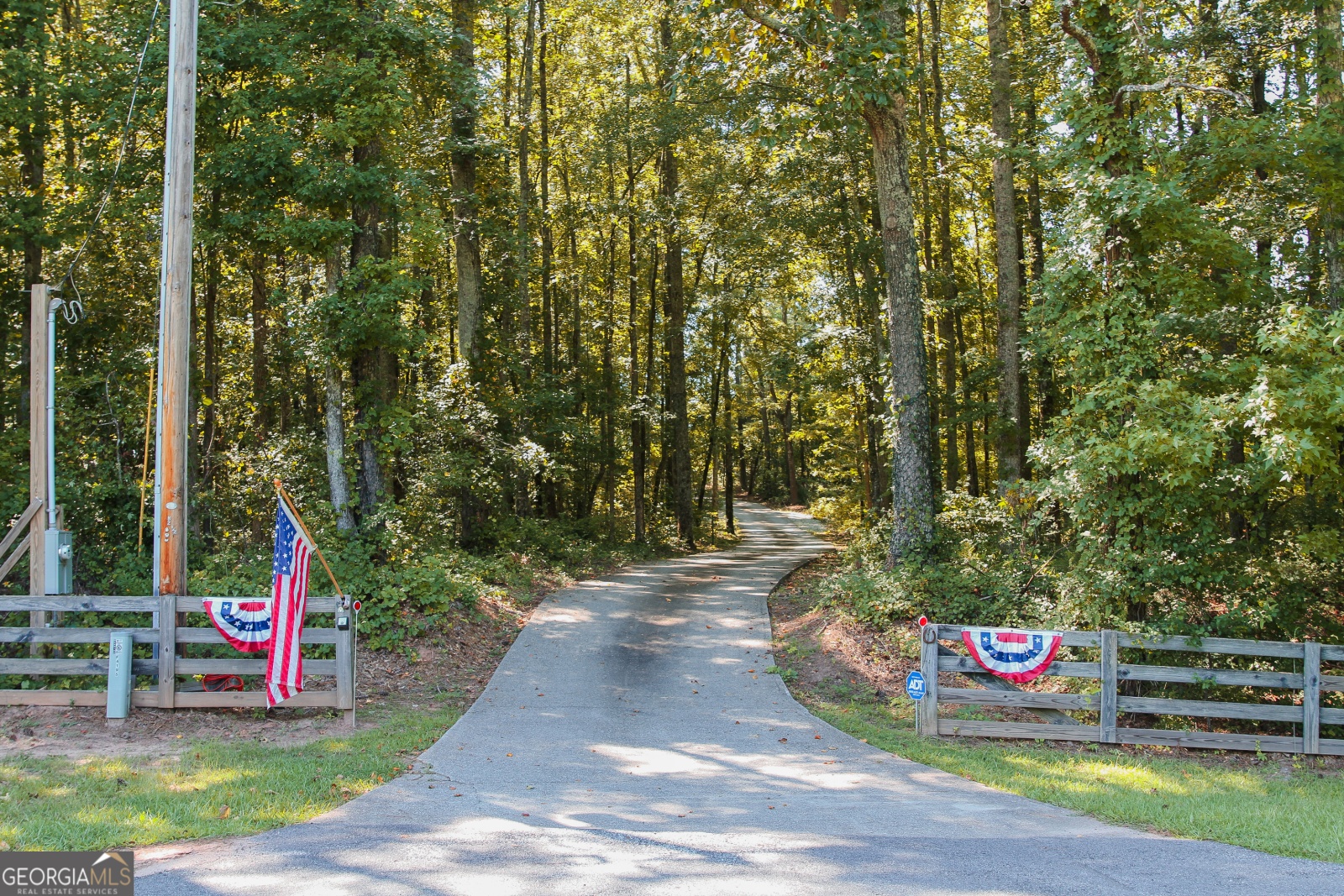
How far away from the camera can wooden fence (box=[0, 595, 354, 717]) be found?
8.25 m

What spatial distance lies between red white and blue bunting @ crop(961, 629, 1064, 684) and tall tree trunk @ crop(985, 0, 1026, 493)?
22.5ft

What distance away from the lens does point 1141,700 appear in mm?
8531

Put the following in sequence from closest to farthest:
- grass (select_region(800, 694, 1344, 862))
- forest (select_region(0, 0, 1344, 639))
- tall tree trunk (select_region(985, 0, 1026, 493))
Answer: grass (select_region(800, 694, 1344, 862))
forest (select_region(0, 0, 1344, 639))
tall tree trunk (select_region(985, 0, 1026, 493))

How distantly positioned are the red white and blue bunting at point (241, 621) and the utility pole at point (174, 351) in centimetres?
48

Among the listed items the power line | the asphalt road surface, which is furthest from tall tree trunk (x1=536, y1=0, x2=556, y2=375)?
the asphalt road surface

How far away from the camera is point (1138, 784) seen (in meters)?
7.03

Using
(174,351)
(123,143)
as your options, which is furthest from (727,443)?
(174,351)

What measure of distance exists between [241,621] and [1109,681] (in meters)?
8.75

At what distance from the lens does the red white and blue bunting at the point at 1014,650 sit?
850cm

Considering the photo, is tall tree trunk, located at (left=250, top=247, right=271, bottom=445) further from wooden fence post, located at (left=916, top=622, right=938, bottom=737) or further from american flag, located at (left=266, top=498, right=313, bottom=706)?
wooden fence post, located at (left=916, top=622, right=938, bottom=737)

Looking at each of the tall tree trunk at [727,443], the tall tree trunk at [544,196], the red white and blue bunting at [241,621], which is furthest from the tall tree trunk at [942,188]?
the red white and blue bunting at [241,621]

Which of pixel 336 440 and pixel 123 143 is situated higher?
pixel 123 143

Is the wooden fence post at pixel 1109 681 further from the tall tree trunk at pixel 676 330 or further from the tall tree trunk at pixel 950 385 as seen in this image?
the tall tree trunk at pixel 676 330

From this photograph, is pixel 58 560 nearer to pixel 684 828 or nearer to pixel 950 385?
pixel 684 828
